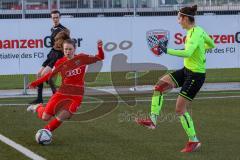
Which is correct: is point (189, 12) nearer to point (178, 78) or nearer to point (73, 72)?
point (178, 78)

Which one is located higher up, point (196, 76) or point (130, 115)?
point (196, 76)

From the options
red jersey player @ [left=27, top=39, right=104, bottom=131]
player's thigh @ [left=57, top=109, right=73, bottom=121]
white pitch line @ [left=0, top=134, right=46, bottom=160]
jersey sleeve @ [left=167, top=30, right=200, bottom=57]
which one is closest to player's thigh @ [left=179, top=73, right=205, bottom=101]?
jersey sleeve @ [left=167, top=30, right=200, bottom=57]

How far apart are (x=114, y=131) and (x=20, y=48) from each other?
7.32m

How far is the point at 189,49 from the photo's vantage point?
9.61 meters

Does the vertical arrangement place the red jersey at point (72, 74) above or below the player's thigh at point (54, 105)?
above

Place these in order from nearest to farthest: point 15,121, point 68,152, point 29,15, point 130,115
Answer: point 68,152 → point 15,121 → point 130,115 → point 29,15

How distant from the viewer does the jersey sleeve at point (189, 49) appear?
949 cm

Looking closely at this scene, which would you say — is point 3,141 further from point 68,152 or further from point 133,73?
point 133,73

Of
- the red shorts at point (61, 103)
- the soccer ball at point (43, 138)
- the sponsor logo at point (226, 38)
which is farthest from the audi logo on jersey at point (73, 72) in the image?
the sponsor logo at point (226, 38)

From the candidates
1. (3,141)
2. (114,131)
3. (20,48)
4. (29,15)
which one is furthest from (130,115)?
(29,15)

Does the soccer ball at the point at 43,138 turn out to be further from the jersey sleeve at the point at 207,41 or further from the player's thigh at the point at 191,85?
the jersey sleeve at the point at 207,41

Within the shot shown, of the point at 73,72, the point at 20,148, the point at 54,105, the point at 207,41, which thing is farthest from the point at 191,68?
the point at 20,148

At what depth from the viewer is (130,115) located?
1413cm

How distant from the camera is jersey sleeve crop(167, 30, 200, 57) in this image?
31.1 ft
